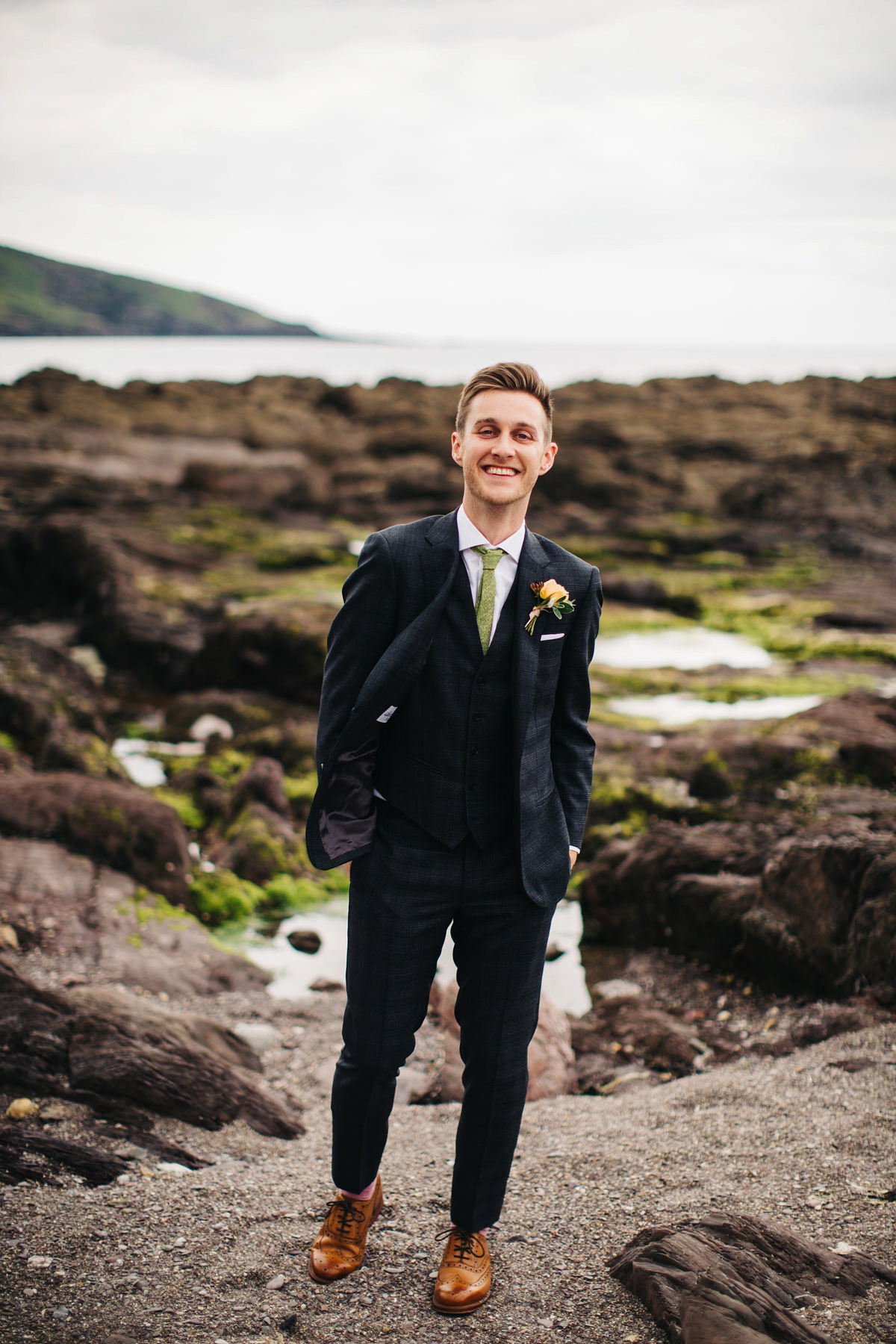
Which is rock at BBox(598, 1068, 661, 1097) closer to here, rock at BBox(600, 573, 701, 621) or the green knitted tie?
the green knitted tie

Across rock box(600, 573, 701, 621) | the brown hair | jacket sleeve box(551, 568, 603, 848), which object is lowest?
rock box(600, 573, 701, 621)

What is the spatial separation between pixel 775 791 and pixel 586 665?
660 centimetres

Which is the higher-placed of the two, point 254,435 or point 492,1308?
point 254,435

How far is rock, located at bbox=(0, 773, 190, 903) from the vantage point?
6805mm

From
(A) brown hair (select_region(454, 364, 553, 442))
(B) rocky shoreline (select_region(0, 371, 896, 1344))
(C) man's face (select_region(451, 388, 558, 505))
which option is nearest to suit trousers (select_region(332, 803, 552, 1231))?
(B) rocky shoreline (select_region(0, 371, 896, 1344))

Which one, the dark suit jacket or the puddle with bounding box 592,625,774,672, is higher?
the dark suit jacket

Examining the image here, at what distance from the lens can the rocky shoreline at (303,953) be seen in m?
3.25

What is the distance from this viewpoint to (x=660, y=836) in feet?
24.6


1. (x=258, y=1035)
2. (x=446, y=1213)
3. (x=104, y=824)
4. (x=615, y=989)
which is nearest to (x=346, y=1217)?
(x=446, y=1213)

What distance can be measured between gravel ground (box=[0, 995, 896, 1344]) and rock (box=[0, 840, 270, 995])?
1.50m

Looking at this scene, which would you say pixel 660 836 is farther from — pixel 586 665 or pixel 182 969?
pixel 586 665

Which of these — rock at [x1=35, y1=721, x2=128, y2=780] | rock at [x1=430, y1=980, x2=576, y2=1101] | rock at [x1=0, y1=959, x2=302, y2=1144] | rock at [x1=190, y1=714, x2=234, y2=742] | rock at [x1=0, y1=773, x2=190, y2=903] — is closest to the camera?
rock at [x1=0, y1=959, x2=302, y2=1144]

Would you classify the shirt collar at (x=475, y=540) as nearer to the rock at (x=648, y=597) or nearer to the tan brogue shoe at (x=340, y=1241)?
the tan brogue shoe at (x=340, y=1241)

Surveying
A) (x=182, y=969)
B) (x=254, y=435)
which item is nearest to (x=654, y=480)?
(x=254, y=435)
